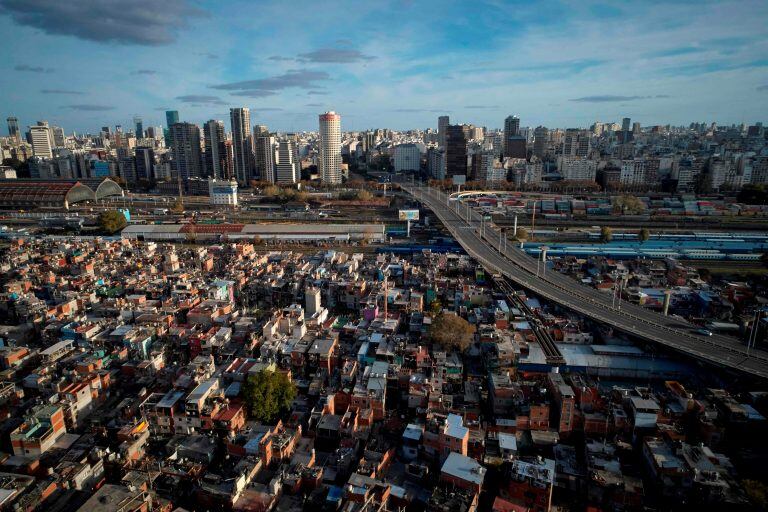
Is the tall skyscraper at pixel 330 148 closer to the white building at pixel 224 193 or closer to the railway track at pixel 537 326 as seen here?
the white building at pixel 224 193

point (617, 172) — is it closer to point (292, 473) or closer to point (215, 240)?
point (215, 240)

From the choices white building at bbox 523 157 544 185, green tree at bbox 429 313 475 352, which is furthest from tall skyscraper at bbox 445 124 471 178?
green tree at bbox 429 313 475 352

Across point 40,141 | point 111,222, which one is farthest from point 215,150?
point 40,141

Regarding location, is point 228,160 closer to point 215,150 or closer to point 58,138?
point 215,150

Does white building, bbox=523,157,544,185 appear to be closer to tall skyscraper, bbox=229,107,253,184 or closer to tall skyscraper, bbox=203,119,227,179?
tall skyscraper, bbox=229,107,253,184

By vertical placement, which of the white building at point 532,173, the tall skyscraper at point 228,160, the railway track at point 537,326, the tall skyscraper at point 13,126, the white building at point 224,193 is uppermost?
the tall skyscraper at point 13,126

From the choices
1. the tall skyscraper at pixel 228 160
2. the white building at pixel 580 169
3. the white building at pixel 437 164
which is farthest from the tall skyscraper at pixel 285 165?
the white building at pixel 580 169

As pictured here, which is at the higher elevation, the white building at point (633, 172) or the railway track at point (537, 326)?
the white building at point (633, 172)

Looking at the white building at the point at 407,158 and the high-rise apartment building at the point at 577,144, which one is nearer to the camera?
the white building at the point at 407,158
